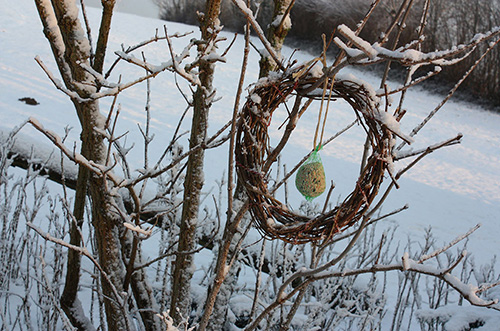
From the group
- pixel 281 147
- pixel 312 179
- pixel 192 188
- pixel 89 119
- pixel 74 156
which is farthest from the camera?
pixel 192 188

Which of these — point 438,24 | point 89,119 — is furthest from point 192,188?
point 438,24

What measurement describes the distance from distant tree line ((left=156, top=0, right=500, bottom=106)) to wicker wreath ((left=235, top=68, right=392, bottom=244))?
26.4ft

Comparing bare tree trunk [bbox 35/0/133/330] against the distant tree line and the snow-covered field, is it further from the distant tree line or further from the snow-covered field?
the distant tree line

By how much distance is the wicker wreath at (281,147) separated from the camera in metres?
1.16

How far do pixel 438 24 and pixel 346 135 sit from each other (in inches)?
194

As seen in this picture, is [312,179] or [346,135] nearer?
[312,179]

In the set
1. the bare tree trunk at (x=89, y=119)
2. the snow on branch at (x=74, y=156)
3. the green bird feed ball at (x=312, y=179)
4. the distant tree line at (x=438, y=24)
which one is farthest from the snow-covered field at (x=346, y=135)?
the snow on branch at (x=74, y=156)

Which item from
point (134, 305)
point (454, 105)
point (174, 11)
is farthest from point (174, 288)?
point (174, 11)

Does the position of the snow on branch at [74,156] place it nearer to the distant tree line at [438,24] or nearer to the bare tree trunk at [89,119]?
the bare tree trunk at [89,119]

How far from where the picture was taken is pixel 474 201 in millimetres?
6301

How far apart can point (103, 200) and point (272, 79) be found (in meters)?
0.98

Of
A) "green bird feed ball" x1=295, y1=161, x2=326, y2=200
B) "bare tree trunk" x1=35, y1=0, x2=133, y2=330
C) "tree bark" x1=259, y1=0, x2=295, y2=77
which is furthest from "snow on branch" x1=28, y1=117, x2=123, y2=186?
"tree bark" x1=259, y1=0, x2=295, y2=77

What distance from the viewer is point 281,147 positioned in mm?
1211

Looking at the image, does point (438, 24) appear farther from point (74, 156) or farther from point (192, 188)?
point (74, 156)
